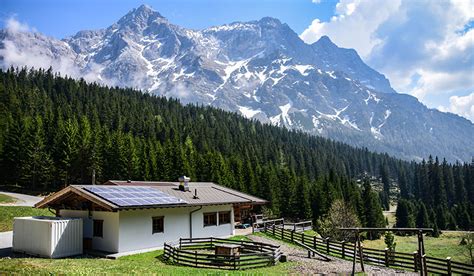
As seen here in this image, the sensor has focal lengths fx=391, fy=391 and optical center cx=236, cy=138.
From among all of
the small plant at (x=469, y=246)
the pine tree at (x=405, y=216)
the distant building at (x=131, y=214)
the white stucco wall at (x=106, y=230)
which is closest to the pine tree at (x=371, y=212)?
the pine tree at (x=405, y=216)

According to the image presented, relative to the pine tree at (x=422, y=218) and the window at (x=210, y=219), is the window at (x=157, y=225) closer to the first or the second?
the window at (x=210, y=219)

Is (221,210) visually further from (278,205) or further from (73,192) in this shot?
(278,205)

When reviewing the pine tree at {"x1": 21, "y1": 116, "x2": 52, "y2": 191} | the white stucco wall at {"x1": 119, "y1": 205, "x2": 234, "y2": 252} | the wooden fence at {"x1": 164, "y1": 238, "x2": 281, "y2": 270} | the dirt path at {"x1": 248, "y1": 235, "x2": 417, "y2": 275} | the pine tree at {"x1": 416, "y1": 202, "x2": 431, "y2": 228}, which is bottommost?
the pine tree at {"x1": 416, "y1": 202, "x2": 431, "y2": 228}

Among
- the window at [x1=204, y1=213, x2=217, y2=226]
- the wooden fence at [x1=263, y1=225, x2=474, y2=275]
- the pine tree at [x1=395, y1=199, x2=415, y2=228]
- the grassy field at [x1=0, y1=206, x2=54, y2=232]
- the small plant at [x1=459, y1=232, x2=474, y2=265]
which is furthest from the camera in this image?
the pine tree at [x1=395, y1=199, x2=415, y2=228]

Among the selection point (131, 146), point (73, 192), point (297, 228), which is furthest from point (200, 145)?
point (73, 192)

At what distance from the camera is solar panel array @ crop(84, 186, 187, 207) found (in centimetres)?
2958

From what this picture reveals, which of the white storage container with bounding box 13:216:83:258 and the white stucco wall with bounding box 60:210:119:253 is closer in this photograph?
the white storage container with bounding box 13:216:83:258

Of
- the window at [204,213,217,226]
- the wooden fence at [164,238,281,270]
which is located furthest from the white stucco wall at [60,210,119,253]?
the window at [204,213,217,226]

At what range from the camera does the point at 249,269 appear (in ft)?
82.2

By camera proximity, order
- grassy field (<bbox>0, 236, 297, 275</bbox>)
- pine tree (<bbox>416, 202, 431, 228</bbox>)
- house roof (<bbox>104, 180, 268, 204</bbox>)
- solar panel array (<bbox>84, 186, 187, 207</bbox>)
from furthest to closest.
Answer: pine tree (<bbox>416, 202, 431, 228</bbox>), house roof (<bbox>104, 180, 268, 204</bbox>), solar panel array (<bbox>84, 186, 187, 207</bbox>), grassy field (<bbox>0, 236, 297, 275</bbox>)

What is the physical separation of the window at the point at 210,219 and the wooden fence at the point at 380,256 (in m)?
6.98

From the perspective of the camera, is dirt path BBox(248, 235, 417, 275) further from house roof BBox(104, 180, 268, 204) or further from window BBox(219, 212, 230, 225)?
house roof BBox(104, 180, 268, 204)

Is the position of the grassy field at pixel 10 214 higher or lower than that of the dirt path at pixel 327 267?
higher

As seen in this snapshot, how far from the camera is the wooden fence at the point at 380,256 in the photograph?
25.7 meters
